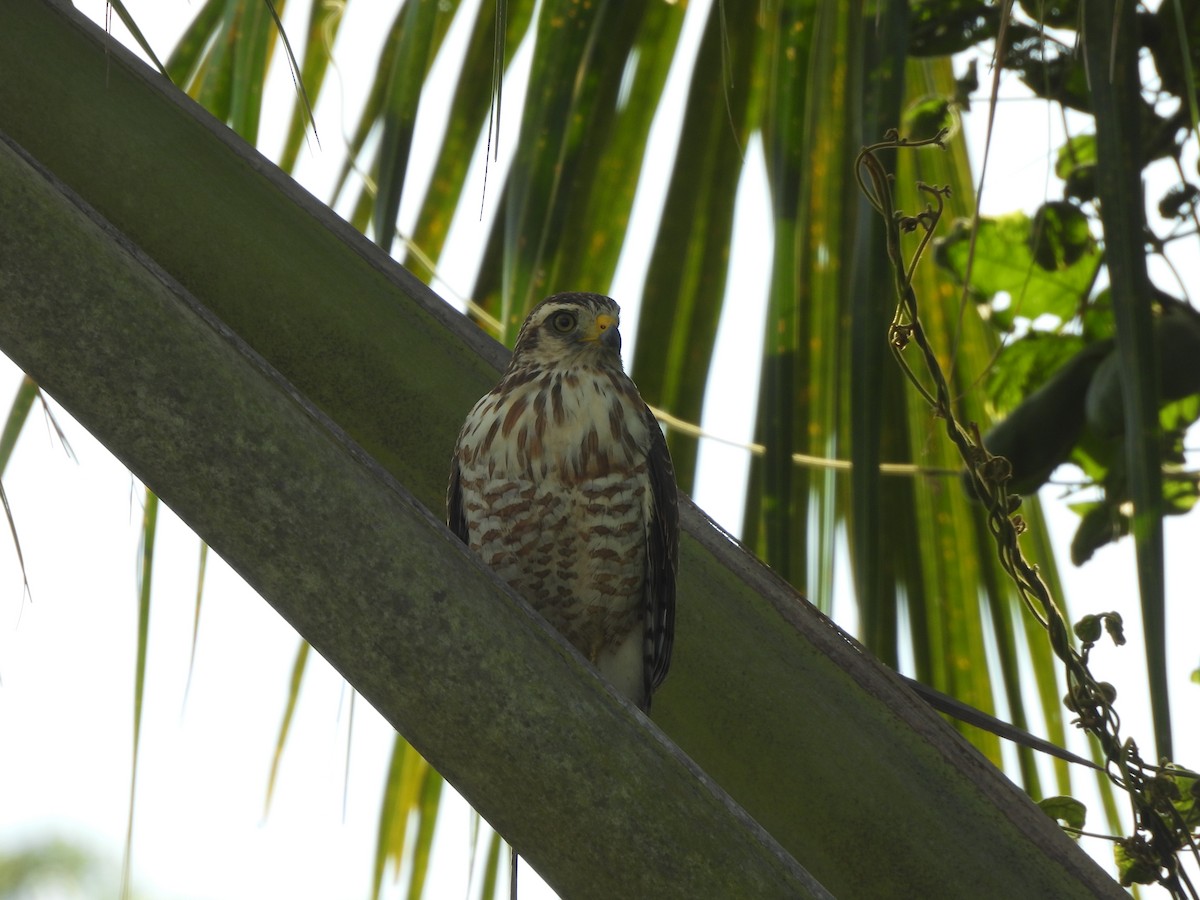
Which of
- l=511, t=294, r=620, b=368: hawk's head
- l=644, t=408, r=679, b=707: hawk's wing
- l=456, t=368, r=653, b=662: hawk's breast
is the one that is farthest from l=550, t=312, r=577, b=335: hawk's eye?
l=644, t=408, r=679, b=707: hawk's wing

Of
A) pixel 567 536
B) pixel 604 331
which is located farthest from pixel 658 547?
pixel 604 331

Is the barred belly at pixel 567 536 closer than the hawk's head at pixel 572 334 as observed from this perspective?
Yes

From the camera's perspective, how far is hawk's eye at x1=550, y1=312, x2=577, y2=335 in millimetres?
2848

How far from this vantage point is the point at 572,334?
2.90 m

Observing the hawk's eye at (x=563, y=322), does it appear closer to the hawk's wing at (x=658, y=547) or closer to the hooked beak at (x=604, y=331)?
the hooked beak at (x=604, y=331)

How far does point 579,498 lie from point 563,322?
0.45 meters

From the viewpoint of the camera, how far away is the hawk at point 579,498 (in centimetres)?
259

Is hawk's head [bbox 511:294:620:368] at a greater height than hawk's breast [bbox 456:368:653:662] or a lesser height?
greater

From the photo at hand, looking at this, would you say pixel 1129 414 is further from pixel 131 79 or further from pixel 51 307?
pixel 131 79

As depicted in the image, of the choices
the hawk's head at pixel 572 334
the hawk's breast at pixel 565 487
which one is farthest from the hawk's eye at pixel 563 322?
the hawk's breast at pixel 565 487

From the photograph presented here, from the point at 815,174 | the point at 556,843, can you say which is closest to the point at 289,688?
the point at 815,174

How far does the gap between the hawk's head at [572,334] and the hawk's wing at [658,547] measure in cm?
28

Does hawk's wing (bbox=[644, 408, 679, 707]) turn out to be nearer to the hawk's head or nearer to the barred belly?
the barred belly

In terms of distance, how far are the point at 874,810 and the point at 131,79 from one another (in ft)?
3.92
